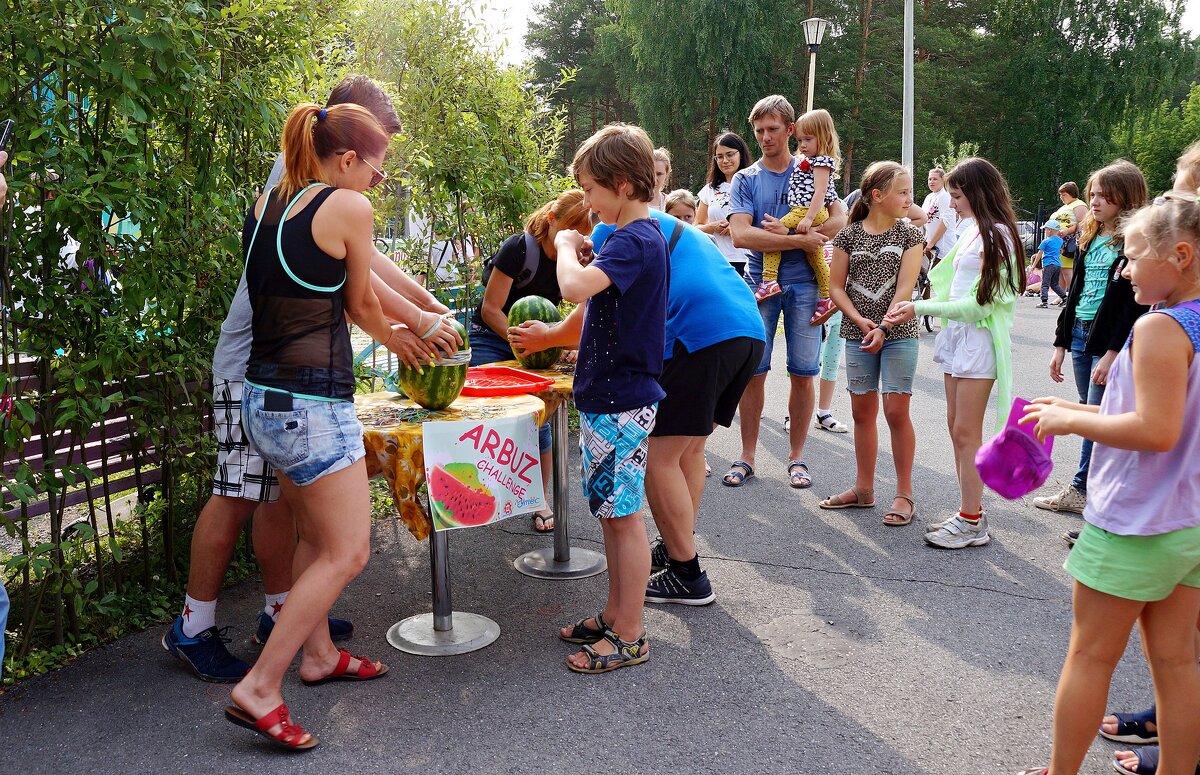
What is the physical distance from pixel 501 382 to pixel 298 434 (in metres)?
1.36

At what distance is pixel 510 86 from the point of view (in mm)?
6258

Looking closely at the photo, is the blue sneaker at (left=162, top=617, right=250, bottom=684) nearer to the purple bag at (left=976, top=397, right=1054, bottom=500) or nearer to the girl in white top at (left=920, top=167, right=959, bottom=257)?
the purple bag at (left=976, top=397, right=1054, bottom=500)

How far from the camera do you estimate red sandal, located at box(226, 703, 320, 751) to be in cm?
283

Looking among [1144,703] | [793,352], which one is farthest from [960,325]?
[1144,703]

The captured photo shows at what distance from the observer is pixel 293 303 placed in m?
2.79

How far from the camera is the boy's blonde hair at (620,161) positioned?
3227 millimetres

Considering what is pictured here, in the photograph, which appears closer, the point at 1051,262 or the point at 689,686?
the point at 689,686

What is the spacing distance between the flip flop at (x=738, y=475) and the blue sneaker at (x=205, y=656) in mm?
3412

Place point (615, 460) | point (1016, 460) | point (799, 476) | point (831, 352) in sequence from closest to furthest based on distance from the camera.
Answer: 1. point (1016, 460)
2. point (615, 460)
3. point (799, 476)
4. point (831, 352)

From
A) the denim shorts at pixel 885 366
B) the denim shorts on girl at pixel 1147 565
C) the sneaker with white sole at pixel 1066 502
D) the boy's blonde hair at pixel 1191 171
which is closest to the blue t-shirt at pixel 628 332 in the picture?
the denim shorts on girl at pixel 1147 565

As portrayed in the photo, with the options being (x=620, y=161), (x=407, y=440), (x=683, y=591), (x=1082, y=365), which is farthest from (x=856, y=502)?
(x=407, y=440)

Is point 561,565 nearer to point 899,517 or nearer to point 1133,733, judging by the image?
point 899,517

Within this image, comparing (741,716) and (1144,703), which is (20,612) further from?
(1144,703)

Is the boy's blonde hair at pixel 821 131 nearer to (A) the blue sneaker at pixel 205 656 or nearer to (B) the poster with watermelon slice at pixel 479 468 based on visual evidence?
(B) the poster with watermelon slice at pixel 479 468
